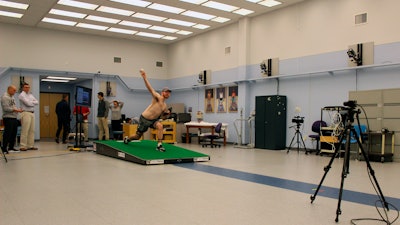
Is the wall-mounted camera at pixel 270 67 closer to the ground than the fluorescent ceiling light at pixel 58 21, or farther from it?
closer to the ground

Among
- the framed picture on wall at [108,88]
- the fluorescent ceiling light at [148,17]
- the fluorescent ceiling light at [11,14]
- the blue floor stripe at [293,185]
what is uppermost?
the fluorescent ceiling light at [148,17]

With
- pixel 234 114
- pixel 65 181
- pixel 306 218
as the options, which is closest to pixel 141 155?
pixel 65 181

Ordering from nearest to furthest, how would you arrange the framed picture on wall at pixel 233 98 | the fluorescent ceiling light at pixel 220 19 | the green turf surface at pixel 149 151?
1. the green turf surface at pixel 149 151
2. the fluorescent ceiling light at pixel 220 19
3. the framed picture on wall at pixel 233 98

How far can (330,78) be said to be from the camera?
32.9 ft

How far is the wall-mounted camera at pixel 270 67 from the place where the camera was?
11609 mm

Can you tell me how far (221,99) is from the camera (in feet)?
45.9

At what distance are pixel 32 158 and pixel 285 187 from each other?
227 inches

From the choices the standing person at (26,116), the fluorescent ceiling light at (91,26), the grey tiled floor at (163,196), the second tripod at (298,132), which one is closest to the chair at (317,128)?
the second tripod at (298,132)

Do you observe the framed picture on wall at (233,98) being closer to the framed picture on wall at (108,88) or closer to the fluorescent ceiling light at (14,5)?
the framed picture on wall at (108,88)

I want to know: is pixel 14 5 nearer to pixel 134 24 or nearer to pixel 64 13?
pixel 64 13

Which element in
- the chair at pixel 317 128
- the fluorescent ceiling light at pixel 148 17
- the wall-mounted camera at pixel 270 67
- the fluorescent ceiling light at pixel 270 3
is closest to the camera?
the chair at pixel 317 128

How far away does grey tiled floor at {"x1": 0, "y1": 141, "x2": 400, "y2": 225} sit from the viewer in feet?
10.6

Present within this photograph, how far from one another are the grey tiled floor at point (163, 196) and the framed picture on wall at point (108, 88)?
9.13 meters

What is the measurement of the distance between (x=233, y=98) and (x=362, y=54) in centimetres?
526
